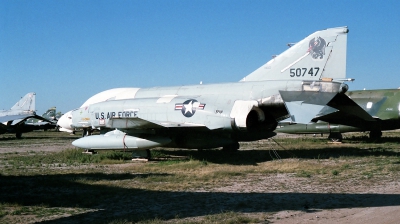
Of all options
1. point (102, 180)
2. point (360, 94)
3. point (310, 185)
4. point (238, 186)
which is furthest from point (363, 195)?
point (360, 94)

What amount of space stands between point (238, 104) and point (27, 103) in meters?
22.6

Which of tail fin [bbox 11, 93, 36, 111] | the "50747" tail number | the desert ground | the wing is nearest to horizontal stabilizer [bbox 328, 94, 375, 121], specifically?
the "50747" tail number

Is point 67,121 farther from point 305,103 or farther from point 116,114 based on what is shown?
point 305,103

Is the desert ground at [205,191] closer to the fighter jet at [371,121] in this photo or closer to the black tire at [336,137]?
the fighter jet at [371,121]

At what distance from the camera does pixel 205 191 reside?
29.1 ft

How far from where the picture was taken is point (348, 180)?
32.8 ft

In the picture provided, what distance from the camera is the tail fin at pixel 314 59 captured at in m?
13.4

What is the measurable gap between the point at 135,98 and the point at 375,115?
40.3 feet

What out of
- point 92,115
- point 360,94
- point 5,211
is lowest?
point 5,211

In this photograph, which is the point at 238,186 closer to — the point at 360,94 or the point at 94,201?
the point at 94,201

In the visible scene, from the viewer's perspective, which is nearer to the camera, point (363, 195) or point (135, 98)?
point (363, 195)

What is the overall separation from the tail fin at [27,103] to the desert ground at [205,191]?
57.3ft

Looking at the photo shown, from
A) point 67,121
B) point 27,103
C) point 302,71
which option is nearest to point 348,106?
point 302,71

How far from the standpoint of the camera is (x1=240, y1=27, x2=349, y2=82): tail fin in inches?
526
